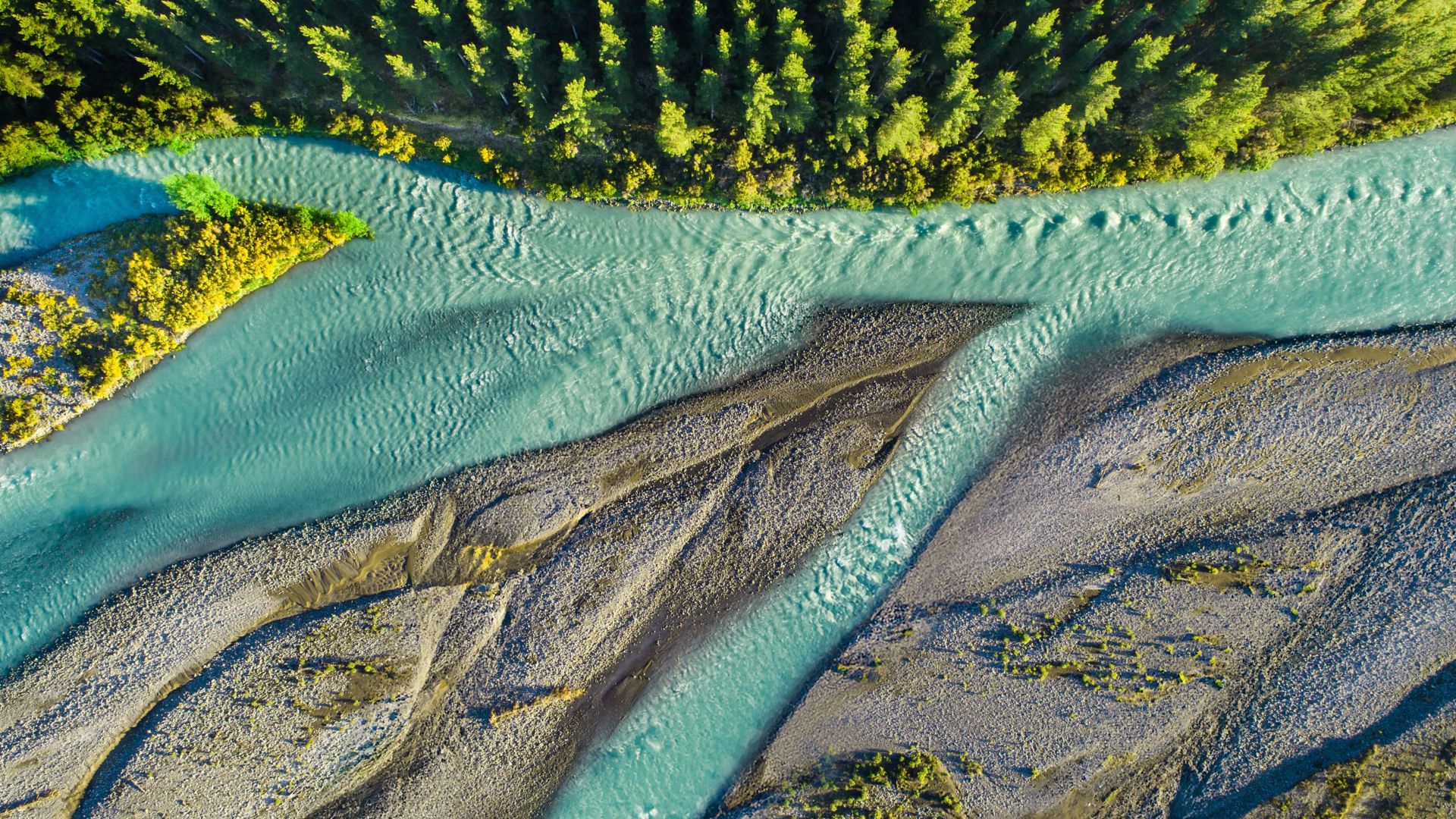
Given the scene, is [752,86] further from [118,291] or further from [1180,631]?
[1180,631]

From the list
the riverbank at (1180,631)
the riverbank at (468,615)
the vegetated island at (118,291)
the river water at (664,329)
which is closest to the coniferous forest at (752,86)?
the river water at (664,329)

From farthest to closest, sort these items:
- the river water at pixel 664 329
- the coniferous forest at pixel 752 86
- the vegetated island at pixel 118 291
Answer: the river water at pixel 664 329 < the vegetated island at pixel 118 291 < the coniferous forest at pixel 752 86

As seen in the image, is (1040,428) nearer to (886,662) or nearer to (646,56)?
(886,662)

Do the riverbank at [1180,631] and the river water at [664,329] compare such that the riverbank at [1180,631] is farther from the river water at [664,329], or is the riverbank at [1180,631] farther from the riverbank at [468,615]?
the riverbank at [468,615]

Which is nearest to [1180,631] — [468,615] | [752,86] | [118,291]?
[752,86]

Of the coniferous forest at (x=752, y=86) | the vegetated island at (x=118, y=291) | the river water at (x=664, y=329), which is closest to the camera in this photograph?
the coniferous forest at (x=752, y=86)

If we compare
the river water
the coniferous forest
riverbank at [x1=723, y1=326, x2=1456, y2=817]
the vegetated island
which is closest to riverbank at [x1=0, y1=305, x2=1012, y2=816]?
the river water

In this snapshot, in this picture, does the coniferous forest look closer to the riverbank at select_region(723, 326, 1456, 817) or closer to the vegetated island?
the vegetated island

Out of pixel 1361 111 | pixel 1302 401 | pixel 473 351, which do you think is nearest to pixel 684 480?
pixel 473 351
